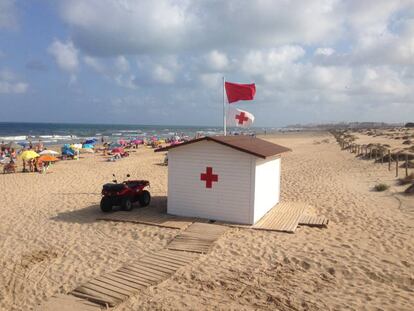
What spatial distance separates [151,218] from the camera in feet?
32.8

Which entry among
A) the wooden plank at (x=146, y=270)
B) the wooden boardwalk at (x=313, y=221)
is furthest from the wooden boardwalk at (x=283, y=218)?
the wooden plank at (x=146, y=270)

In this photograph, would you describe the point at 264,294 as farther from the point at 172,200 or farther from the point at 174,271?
the point at 172,200

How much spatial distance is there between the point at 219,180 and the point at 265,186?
1476mm

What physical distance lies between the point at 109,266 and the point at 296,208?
622cm

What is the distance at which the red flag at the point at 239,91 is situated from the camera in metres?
10.8

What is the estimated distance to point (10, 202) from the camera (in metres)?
12.7

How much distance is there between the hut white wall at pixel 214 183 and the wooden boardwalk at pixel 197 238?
0.65 m

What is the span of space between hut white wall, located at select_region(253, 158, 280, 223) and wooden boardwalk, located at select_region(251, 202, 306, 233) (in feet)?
0.56

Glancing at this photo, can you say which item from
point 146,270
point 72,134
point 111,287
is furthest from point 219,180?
point 72,134

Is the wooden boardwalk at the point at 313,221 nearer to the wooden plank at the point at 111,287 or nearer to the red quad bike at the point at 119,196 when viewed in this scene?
the red quad bike at the point at 119,196

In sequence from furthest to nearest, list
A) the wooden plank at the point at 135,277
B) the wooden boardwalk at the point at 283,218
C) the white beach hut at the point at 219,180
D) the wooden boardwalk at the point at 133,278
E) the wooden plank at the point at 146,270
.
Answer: the white beach hut at the point at 219,180 → the wooden boardwalk at the point at 283,218 → the wooden plank at the point at 146,270 → the wooden plank at the point at 135,277 → the wooden boardwalk at the point at 133,278

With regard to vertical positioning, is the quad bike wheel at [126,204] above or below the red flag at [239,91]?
below

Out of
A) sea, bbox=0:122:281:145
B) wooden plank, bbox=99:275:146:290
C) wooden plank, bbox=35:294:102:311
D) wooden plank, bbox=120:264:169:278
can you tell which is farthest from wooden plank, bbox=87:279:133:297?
sea, bbox=0:122:281:145

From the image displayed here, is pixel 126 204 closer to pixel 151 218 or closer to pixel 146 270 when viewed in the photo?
pixel 151 218
